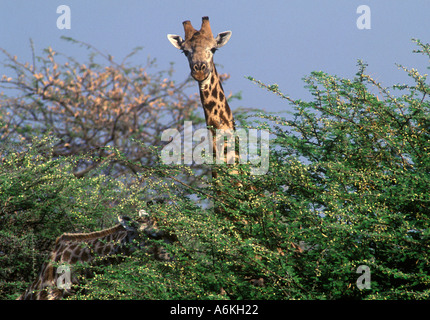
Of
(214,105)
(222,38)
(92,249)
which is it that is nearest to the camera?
(92,249)

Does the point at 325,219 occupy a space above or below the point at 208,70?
below

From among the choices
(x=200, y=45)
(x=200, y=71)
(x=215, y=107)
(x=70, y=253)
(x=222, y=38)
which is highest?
(x=222, y=38)

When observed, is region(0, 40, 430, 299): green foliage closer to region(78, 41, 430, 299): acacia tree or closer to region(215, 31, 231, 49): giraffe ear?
region(78, 41, 430, 299): acacia tree

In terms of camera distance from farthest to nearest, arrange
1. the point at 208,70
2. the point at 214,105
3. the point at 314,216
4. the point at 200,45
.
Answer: the point at 200,45
the point at 208,70
the point at 214,105
the point at 314,216

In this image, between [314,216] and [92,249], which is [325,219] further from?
[92,249]

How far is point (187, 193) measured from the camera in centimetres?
639

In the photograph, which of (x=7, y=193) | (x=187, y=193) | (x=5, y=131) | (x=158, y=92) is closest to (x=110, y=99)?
(x=158, y=92)

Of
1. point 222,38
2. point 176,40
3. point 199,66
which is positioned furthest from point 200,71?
point 176,40

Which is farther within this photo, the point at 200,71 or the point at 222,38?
the point at 222,38

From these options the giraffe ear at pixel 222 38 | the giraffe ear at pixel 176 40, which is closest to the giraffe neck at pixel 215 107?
the giraffe ear at pixel 222 38

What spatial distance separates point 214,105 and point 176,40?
1409mm

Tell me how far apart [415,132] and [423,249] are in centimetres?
134

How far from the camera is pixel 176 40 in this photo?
8.66 metres
